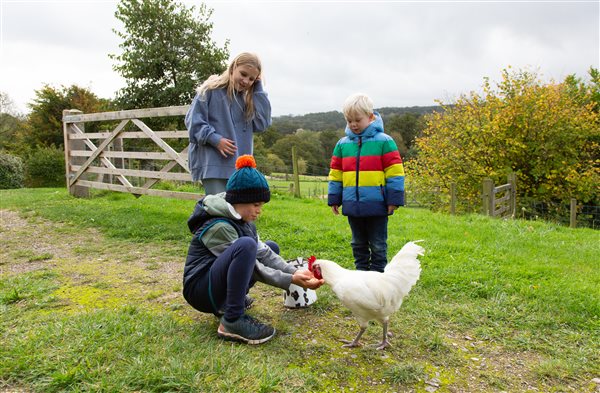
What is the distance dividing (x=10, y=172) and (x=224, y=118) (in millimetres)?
18134

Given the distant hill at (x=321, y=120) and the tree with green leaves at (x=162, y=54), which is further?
the distant hill at (x=321, y=120)

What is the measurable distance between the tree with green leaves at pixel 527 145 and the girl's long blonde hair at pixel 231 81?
11760 mm

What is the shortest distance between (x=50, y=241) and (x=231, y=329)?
3.93 m

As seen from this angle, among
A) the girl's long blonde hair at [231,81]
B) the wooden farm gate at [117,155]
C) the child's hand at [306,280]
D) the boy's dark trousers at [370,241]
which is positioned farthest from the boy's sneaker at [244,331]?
the wooden farm gate at [117,155]

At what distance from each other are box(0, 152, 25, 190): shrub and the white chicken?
1933cm

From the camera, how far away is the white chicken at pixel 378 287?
2.37m

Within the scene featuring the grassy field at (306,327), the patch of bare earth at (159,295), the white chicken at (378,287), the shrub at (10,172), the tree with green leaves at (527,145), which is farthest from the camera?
the shrub at (10,172)

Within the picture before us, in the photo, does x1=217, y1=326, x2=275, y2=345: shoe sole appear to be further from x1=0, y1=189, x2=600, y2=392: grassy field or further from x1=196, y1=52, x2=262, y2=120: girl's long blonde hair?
x1=196, y1=52, x2=262, y2=120: girl's long blonde hair

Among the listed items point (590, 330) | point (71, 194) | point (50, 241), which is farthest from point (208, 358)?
point (71, 194)

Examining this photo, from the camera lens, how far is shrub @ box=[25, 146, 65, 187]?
15461mm

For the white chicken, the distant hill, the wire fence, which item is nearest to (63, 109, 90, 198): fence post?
the wire fence

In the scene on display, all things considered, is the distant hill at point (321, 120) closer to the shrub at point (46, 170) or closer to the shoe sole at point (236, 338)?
the shrub at point (46, 170)

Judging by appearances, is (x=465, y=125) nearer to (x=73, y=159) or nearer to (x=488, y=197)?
(x=488, y=197)

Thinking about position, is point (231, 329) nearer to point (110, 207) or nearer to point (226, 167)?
point (226, 167)
